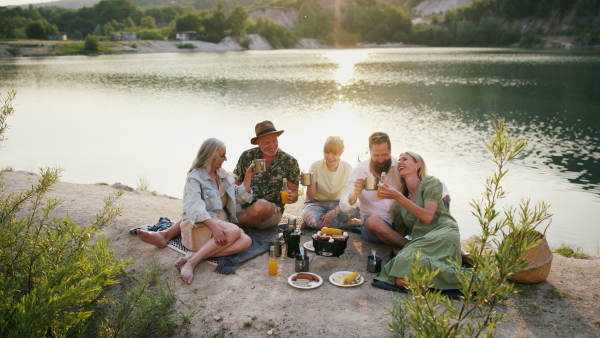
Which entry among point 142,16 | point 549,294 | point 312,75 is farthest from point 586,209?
point 142,16

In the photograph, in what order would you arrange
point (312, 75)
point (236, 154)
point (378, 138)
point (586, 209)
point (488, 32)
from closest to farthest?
point (378, 138)
point (586, 209)
point (236, 154)
point (312, 75)
point (488, 32)

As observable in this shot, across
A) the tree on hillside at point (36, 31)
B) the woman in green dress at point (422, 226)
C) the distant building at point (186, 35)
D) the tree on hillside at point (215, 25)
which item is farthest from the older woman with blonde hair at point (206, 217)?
the tree on hillside at point (36, 31)

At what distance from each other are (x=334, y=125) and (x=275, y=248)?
42.2ft

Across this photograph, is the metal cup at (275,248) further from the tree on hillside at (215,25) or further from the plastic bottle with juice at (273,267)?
the tree on hillside at (215,25)

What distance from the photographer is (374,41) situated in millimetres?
123625

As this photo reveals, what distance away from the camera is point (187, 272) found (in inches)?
188

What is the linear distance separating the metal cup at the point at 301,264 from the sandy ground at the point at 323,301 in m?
0.16

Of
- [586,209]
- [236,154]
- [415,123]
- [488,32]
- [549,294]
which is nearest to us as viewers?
[549,294]

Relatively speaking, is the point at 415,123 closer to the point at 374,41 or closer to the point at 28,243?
the point at 28,243

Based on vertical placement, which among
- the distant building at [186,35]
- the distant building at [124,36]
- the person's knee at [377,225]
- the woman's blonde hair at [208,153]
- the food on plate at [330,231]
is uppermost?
the distant building at [186,35]

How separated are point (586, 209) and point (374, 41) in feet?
397

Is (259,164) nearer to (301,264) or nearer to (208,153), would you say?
(208,153)

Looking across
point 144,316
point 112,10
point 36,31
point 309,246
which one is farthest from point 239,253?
point 112,10

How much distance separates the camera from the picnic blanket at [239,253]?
501 cm
